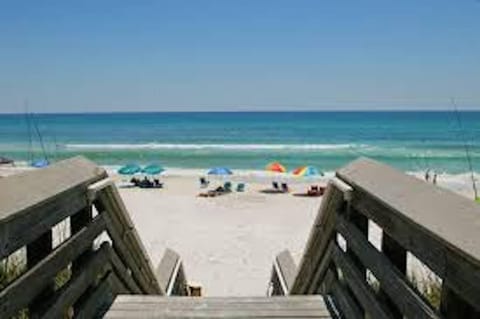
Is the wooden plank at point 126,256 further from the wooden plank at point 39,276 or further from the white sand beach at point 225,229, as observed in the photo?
the white sand beach at point 225,229

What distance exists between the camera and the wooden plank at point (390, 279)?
2.03 meters

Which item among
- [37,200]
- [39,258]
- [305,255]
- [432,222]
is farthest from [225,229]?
[432,222]

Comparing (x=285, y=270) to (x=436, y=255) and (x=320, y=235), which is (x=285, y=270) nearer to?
(x=320, y=235)

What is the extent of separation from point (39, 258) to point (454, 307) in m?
1.62

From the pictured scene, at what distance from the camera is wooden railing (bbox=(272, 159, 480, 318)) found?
170 centimetres

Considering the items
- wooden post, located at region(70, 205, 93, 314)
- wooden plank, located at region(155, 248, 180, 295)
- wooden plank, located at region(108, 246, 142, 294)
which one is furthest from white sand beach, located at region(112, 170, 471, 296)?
wooden post, located at region(70, 205, 93, 314)

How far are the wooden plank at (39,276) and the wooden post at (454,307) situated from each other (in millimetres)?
1358

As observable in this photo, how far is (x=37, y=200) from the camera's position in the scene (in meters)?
2.36

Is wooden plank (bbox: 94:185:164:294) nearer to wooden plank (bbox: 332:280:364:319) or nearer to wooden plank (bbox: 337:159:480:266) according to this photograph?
wooden plank (bbox: 332:280:364:319)

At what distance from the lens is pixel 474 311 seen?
1.70 metres

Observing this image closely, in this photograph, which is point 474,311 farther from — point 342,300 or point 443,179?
point 443,179

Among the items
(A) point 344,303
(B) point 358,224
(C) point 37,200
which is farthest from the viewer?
(A) point 344,303

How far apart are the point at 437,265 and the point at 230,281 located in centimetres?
800

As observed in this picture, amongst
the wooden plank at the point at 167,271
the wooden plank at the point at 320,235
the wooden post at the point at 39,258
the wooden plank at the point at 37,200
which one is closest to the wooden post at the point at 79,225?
the wooden plank at the point at 37,200
